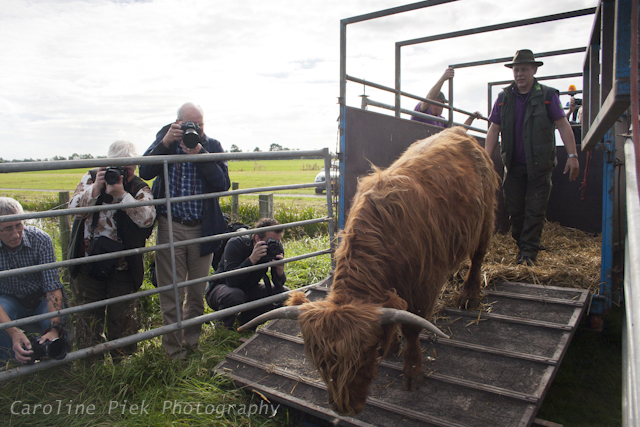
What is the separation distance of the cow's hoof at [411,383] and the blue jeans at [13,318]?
278 cm

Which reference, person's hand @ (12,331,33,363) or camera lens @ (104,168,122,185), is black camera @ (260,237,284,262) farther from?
person's hand @ (12,331,33,363)

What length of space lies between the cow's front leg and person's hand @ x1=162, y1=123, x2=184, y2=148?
2481mm

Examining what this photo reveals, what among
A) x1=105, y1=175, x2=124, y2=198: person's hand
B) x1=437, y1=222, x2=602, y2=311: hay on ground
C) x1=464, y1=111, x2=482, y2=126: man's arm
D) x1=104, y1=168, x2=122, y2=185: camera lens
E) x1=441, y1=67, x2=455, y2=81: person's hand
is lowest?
x1=437, y1=222, x2=602, y2=311: hay on ground

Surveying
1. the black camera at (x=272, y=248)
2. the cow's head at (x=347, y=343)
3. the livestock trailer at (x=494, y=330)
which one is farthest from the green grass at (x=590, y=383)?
the black camera at (x=272, y=248)

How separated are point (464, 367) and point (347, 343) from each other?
4.19 feet

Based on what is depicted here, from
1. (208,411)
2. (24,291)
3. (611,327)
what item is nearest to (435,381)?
(208,411)

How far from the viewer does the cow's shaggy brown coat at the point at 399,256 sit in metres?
2.38

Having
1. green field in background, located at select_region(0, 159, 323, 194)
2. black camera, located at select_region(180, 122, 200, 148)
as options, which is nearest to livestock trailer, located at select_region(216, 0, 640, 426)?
black camera, located at select_region(180, 122, 200, 148)

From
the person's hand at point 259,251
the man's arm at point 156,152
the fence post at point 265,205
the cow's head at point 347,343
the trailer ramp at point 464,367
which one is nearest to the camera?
the cow's head at point 347,343

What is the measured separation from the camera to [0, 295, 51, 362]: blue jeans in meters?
3.02

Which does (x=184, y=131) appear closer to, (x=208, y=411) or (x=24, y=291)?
(x=24, y=291)

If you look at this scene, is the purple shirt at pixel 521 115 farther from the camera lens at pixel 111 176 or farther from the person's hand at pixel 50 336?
the person's hand at pixel 50 336

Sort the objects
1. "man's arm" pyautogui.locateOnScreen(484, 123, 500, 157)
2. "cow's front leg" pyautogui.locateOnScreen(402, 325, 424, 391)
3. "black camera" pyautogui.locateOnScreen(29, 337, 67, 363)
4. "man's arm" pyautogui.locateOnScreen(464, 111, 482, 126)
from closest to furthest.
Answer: "black camera" pyautogui.locateOnScreen(29, 337, 67, 363), "cow's front leg" pyautogui.locateOnScreen(402, 325, 424, 391), "man's arm" pyautogui.locateOnScreen(484, 123, 500, 157), "man's arm" pyautogui.locateOnScreen(464, 111, 482, 126)

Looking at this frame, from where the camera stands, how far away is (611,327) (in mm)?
4008
